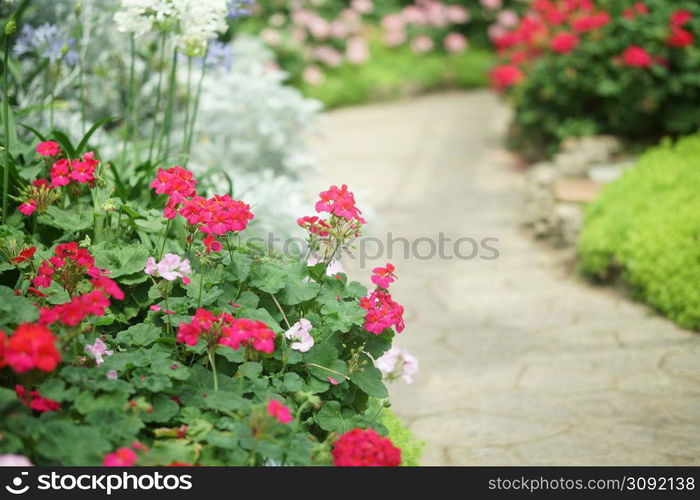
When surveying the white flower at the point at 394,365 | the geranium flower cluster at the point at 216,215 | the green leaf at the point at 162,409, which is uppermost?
the geranium flower cluster at the point at 216,215

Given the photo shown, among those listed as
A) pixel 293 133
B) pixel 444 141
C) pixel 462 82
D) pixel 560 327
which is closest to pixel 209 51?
pixel 293 133

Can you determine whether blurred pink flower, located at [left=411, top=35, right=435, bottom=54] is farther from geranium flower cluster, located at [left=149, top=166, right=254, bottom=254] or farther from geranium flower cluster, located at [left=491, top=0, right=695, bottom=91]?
geranium flower cluster, located at [left=149, top=166, right=254, bottom=254]

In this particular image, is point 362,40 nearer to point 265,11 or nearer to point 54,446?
point 265,11

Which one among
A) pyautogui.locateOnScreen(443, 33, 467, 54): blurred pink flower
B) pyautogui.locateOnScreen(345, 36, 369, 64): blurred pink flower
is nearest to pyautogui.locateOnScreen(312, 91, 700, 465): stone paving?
pyautogui.locateOnScreen(345, 36, 369, 64): blurred pink flower

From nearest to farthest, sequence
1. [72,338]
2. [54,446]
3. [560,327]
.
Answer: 1. [54,446]
2. [72,338]
3. [560,327]

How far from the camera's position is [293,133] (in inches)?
165

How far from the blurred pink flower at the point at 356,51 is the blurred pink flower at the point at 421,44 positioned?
733 millimetres

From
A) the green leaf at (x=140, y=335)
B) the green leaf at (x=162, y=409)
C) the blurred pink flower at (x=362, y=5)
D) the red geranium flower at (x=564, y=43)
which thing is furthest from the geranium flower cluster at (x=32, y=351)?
the blurred pink flower at (x=362, y=5)

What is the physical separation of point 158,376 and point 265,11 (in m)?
8.50

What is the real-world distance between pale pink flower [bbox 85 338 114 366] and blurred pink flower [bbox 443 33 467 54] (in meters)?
9.12

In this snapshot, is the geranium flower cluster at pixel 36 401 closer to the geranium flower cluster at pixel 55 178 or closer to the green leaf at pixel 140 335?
the green leaf at pixel 140 335

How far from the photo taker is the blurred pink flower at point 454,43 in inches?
408

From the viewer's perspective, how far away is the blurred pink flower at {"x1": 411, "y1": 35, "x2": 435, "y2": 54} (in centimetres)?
1019

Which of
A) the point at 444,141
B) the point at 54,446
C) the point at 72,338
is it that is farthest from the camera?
the point at 444,141
